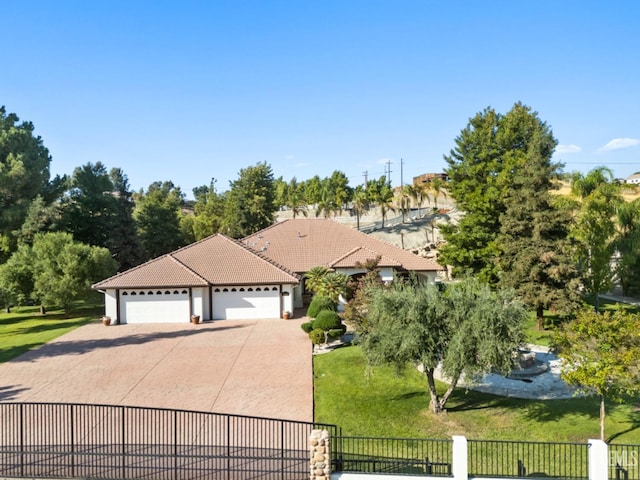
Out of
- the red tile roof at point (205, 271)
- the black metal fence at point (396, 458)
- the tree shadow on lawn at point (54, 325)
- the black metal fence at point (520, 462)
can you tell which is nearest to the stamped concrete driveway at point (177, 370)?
the tree shadow on lawn at point (54, 325)

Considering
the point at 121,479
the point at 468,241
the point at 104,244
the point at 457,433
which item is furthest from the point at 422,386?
the point at 104,244

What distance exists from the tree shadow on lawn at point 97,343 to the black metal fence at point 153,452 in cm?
937

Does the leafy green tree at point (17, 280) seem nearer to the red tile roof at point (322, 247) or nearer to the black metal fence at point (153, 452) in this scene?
the red tile roof at point (322, 247)

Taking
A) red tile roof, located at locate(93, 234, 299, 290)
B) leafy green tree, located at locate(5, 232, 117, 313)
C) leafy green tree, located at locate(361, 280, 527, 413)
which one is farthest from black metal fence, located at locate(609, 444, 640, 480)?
leafy green tree, located at locate(5, 232, 117, 313)

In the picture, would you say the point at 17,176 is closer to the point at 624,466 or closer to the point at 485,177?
the point at 485,177

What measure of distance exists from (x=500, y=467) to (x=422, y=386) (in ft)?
18.3

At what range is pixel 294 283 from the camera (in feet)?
93.8

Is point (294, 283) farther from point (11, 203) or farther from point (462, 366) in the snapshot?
point (11, 203)

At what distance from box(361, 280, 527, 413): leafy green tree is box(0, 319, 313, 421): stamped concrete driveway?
3.47 m

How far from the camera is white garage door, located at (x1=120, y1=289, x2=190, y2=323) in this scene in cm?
2814

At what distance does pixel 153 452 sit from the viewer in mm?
10992

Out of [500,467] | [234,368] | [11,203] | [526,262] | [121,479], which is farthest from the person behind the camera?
[11,203]

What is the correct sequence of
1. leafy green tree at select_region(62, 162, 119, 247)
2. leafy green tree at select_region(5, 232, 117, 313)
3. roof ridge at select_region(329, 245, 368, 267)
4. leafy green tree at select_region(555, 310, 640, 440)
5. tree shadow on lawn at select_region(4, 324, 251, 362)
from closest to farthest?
leafy green tree at select_region(555, 310, 640, 440), tree shadow on lawn at select_region(4, 324, 251, 362), leafy green tree at select_region(5, 232, 117, 313), roof ridge at select_region(329, 245, 368, 267), leafy green tree at select_region(62, 162, 119, 247)

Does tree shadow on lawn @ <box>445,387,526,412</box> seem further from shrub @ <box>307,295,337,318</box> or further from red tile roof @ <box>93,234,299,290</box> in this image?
red tile roof @ <box>93,234,299,290</box>
